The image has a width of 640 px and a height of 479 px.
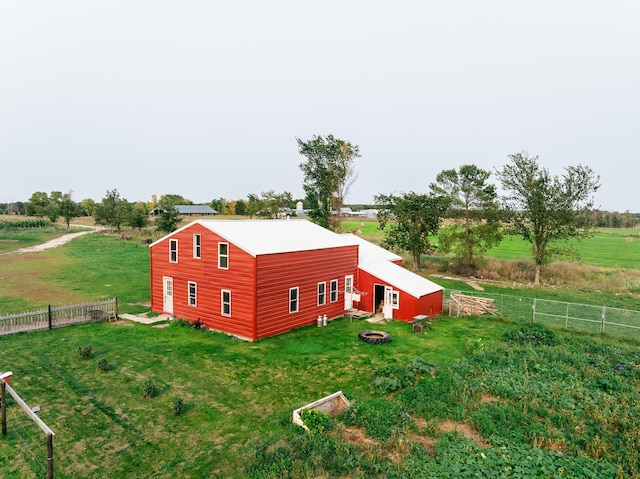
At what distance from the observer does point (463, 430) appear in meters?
10.9

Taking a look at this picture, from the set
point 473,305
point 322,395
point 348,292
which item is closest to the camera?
point 322,395

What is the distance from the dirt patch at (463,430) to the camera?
33.9ft

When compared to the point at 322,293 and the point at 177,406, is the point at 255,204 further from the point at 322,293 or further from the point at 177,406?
the point at 177,406

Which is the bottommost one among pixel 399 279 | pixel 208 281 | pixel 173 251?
pixel 399 279

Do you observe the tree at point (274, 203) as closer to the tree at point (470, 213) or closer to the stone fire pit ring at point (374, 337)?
the tree at point (470, 213)

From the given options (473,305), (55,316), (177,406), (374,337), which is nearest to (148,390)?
(177,406)

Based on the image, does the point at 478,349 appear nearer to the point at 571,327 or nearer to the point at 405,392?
the point at 405,392

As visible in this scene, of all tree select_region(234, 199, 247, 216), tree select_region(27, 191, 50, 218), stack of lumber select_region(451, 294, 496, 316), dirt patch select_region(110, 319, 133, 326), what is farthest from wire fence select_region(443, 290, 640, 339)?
tree select_region(27, 191, 50, 218)

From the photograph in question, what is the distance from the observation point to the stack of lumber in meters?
24.7

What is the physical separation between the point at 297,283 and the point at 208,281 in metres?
4.67

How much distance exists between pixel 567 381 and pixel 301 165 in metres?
42.2

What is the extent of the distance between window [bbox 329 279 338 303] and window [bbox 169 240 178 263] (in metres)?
9.11

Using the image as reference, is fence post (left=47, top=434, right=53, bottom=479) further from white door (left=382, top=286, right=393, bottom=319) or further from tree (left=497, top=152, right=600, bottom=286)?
tree (left=497, top=152, right=600, bottom=286)

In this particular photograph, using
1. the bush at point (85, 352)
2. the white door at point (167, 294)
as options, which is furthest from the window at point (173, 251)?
the bush at point (85, 352)
